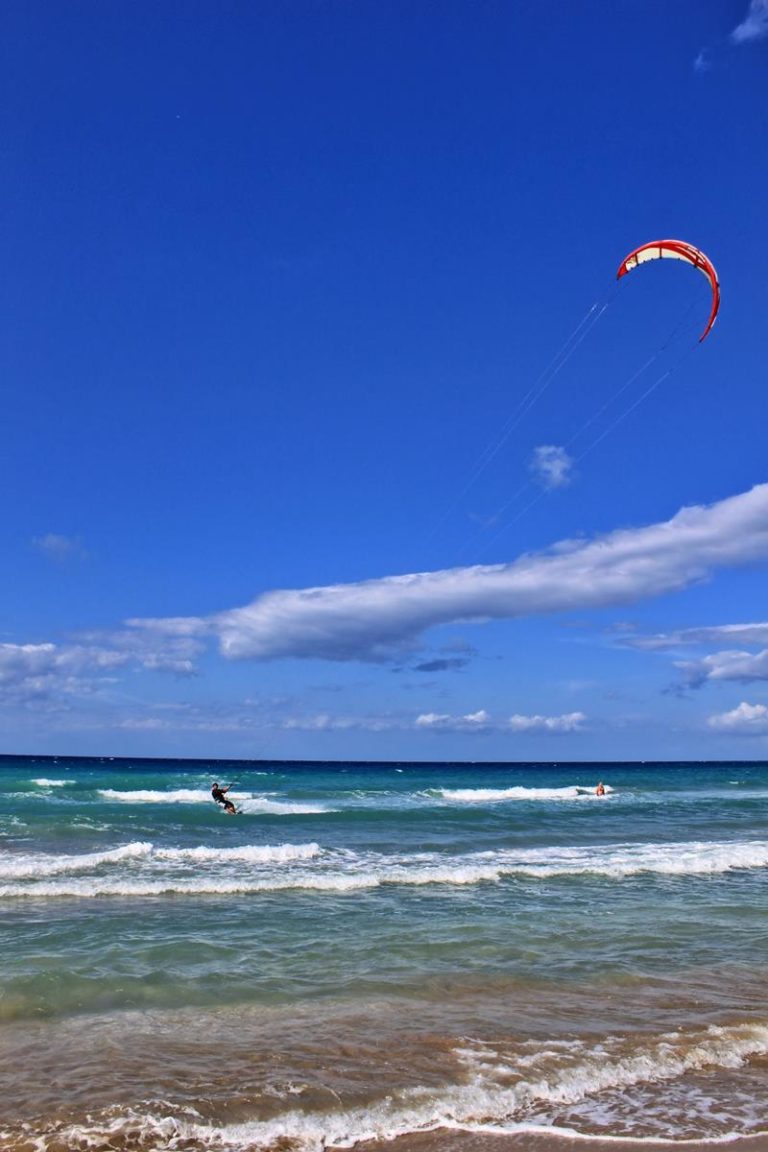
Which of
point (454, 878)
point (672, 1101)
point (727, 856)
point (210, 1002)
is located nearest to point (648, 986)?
point (672, 1101)

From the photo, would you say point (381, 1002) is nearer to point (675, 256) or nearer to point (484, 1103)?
point (484, 1103)

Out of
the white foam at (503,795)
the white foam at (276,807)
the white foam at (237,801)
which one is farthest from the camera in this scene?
the white foam at (503,795)

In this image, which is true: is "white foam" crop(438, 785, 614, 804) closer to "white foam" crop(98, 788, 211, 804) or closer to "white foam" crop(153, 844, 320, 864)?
"white foam" crop(98, 788, 211, 804)

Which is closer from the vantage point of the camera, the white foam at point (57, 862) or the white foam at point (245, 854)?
the white foam at point (57, 862)

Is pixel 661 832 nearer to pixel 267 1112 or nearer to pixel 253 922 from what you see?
pixel 253 922

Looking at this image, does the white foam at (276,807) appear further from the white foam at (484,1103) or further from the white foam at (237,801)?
the white foam at (484,1103)

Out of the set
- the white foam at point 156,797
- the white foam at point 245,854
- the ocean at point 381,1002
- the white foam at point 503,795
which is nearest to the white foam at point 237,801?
the white foam at point 156,797

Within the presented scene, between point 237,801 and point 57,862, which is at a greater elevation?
point 57,862

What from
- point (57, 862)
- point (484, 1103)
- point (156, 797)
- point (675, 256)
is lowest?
point (156, 797)

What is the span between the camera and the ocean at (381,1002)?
6.00 metres

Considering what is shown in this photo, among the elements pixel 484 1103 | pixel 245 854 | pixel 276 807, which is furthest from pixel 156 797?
pixel 484 1103

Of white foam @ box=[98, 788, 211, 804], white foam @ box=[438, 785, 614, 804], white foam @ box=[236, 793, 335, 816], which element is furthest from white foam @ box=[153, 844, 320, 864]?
white foam @ box=[438, 785, 614, 804]

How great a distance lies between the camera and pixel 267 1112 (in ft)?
20.1

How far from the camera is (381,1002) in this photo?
8625 mm
